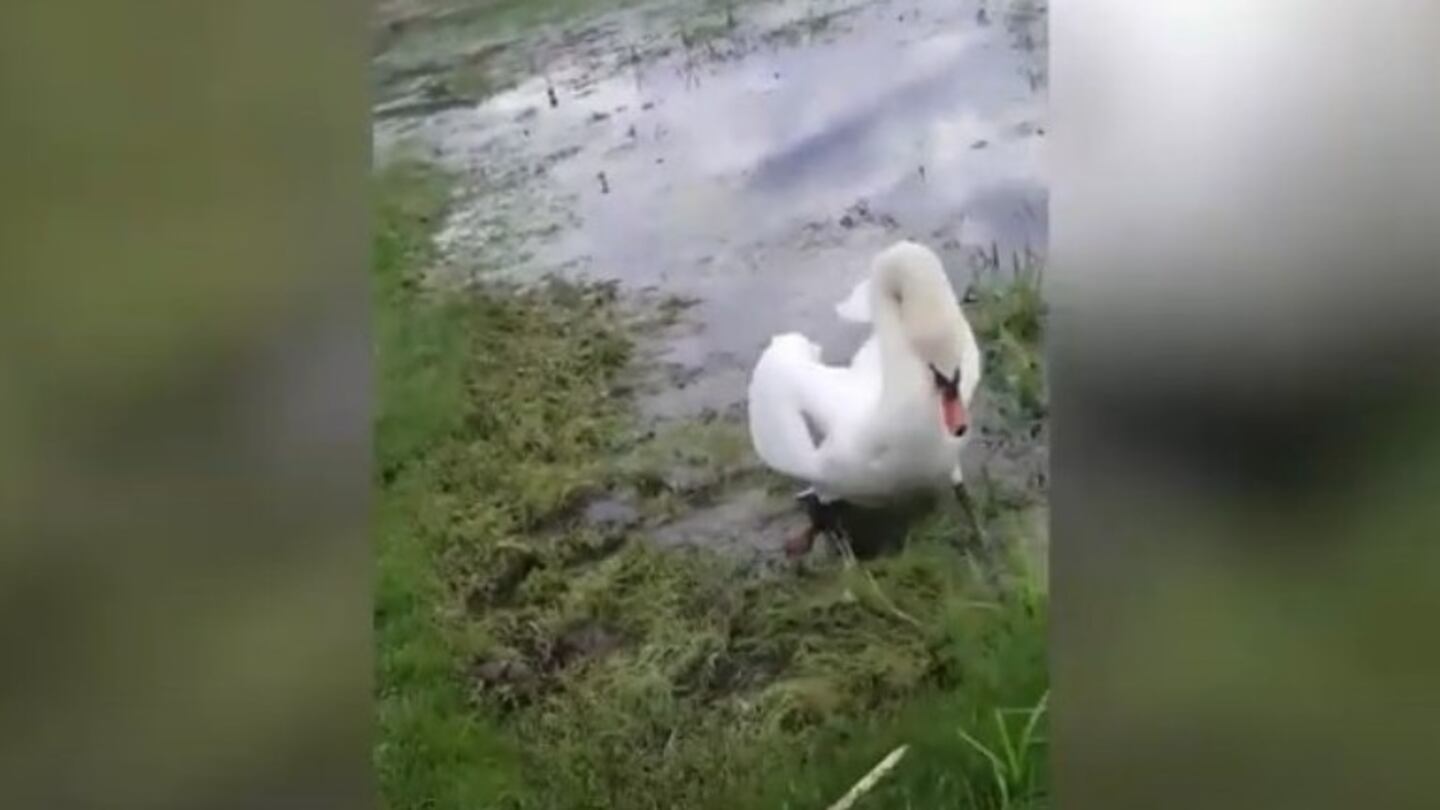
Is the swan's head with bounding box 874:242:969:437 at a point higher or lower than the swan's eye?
higher

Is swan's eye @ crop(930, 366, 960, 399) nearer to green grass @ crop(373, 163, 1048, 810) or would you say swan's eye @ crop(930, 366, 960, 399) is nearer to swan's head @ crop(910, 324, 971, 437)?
swan's head @ crop(910, 324, 971, 437)

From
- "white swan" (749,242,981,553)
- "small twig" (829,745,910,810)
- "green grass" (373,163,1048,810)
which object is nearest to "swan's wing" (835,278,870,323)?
"white swan" (749,242,981,553)

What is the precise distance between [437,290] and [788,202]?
0.85 ft

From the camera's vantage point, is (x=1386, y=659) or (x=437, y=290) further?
(x=437, y=290)

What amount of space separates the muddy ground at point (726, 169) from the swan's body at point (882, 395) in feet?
0.04

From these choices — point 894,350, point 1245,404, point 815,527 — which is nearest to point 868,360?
point 894,350

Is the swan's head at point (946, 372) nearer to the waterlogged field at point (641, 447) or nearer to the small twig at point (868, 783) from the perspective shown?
the waterlogged field at point (641, 447)

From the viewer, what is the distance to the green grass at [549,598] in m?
1.23

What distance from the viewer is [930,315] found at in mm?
1219

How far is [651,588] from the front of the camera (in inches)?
49.1

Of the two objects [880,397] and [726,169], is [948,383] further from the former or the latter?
[726,169]

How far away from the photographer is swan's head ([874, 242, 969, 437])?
1216mm

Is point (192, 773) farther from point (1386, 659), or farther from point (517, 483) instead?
point (1386, 659)

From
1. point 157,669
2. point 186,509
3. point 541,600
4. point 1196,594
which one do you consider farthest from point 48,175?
point 1196,594
